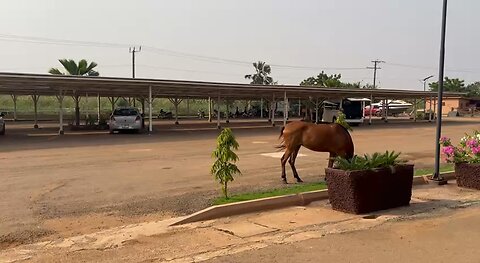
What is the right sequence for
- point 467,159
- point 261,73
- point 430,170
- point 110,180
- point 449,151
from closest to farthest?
point 449,151 → point 467,159 → point 110,180 → point 430,170 → point 261,73

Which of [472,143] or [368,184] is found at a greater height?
[472,143]

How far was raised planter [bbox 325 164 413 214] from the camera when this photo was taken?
29.3 feet

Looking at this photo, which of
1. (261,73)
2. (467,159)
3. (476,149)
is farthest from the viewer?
(261,73)

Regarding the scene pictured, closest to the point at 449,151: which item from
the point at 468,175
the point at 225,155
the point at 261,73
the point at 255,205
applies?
the point at 468,175

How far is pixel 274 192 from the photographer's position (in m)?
10.4

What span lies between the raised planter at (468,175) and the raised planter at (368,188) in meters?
3.03

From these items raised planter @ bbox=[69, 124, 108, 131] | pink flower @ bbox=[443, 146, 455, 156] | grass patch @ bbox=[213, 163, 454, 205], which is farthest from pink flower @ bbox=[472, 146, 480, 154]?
raised planter @ bbox=[69, 124, 108, 131]

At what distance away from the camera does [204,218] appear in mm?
8500

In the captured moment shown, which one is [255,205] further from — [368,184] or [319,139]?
[319,139]

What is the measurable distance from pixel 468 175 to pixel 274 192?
15.9 feet

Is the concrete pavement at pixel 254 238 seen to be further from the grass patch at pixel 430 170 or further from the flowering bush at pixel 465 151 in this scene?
the grass patch at pixel 430 170

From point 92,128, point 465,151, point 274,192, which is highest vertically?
point 465,151

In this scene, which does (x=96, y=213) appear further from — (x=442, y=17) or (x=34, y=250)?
(x=442, y=17)

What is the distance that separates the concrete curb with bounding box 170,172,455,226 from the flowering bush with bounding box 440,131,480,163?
356 centimetres
